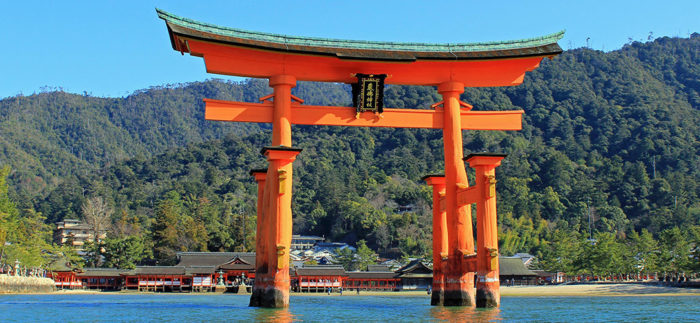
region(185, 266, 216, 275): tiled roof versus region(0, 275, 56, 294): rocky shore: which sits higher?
region(185, 266, 216, 275): tiled roof

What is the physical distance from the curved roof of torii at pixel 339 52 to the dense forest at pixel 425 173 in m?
25.4

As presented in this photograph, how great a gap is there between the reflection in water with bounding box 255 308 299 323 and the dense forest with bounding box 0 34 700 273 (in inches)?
1045

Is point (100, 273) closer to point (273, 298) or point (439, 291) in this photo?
point (439, 291)

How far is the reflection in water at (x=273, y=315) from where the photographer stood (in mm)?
15398

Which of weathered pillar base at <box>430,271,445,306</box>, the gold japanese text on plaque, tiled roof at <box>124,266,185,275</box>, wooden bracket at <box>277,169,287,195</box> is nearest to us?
wooden bracket at <box>277,169,287,195</box>

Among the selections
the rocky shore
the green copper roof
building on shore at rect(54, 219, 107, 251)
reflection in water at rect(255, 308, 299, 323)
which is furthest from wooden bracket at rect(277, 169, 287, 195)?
building on shore at rect(54, 219, 107, 251)

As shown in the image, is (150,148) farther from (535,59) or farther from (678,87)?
(535,59)

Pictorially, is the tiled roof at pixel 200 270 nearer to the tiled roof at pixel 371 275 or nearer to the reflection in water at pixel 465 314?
the tiled roof at pixel 371 275

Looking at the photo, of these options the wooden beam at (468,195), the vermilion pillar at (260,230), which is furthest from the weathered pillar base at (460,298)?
the vermilion pillar at (260,230)

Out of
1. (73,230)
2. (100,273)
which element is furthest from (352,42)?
(73,230)

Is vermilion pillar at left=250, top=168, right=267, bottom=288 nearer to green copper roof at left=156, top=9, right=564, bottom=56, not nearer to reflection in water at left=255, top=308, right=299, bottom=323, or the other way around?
reflection in water at left=255, top=308, right=299, bottom=323

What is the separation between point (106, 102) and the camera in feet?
599

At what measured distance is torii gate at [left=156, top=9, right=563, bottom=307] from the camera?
1767 centimetres

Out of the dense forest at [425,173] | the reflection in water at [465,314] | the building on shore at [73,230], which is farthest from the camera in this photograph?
the building on shore at [73,230]
